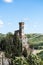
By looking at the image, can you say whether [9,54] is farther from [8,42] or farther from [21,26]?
[21,26]

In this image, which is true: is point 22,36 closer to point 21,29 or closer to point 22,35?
point 22,35

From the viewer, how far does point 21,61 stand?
22.6 meters

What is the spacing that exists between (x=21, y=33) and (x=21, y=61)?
7144 millimetres

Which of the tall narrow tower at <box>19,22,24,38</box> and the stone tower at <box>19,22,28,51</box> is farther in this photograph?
the tall narrow tower at <box>19,22,24,38</box>

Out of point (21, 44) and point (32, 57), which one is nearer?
point (32, 57)

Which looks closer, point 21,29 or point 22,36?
point 22,36

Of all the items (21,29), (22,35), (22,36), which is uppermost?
(21,29)

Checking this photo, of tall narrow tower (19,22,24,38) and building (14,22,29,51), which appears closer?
building (14,22,29,51)

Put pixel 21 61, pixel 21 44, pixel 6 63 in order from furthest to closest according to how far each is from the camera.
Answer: pixel 21 44, pixel 6 63, pixel 21 61

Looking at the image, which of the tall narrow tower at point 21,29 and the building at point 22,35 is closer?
the building at point 22,35

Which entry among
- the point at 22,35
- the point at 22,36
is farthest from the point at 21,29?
the point at 22,36

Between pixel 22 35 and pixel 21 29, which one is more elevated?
pixel 21 29

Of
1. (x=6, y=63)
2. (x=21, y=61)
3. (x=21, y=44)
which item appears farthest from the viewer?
(x=21, y=44)

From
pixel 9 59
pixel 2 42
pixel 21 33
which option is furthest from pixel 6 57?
pixel 21 33
